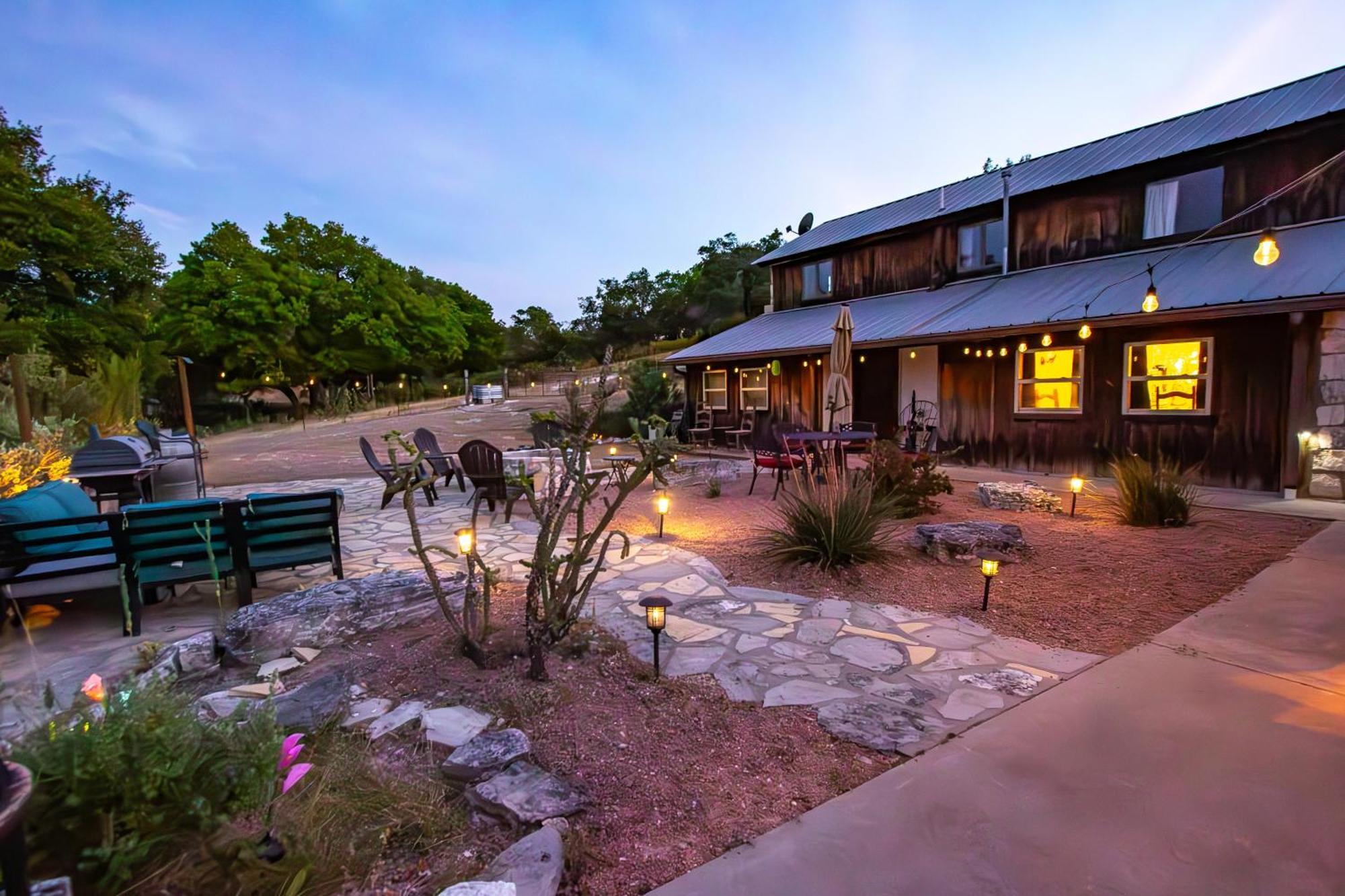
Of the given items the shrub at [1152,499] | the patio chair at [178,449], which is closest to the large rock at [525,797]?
the shrub at [1152,499]

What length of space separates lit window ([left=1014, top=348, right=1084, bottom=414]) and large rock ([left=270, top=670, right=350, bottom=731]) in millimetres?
10195

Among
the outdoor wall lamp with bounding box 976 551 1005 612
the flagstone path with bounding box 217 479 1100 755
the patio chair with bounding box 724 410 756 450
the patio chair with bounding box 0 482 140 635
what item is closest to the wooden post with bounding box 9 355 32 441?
the patio chair with bounding box 0 482 140 635

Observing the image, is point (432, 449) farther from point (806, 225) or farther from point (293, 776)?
point (806, 225)

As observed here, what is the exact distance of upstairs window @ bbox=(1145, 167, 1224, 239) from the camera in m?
9.06

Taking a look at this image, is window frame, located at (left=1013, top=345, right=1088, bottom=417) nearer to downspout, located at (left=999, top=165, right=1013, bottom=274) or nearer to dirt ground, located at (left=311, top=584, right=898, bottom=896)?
downspout, located at (left=999, top=165, right=1013, bottom=274)

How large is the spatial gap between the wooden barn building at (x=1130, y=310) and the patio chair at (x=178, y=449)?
31.2 feet

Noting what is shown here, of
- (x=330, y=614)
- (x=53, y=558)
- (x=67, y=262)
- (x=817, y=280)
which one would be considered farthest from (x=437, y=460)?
(x=67, y=262)

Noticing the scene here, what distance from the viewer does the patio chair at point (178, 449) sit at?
8.37 meters

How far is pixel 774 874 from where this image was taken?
5.82 ft

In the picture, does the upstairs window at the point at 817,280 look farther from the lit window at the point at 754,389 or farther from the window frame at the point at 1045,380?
the window frame at the point at 1045,380

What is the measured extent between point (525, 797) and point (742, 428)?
12.8m

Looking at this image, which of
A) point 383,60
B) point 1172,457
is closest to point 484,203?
point 383,60

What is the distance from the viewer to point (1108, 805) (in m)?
2.04

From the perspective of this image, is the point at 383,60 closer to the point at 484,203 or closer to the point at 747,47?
the point at 747,47
